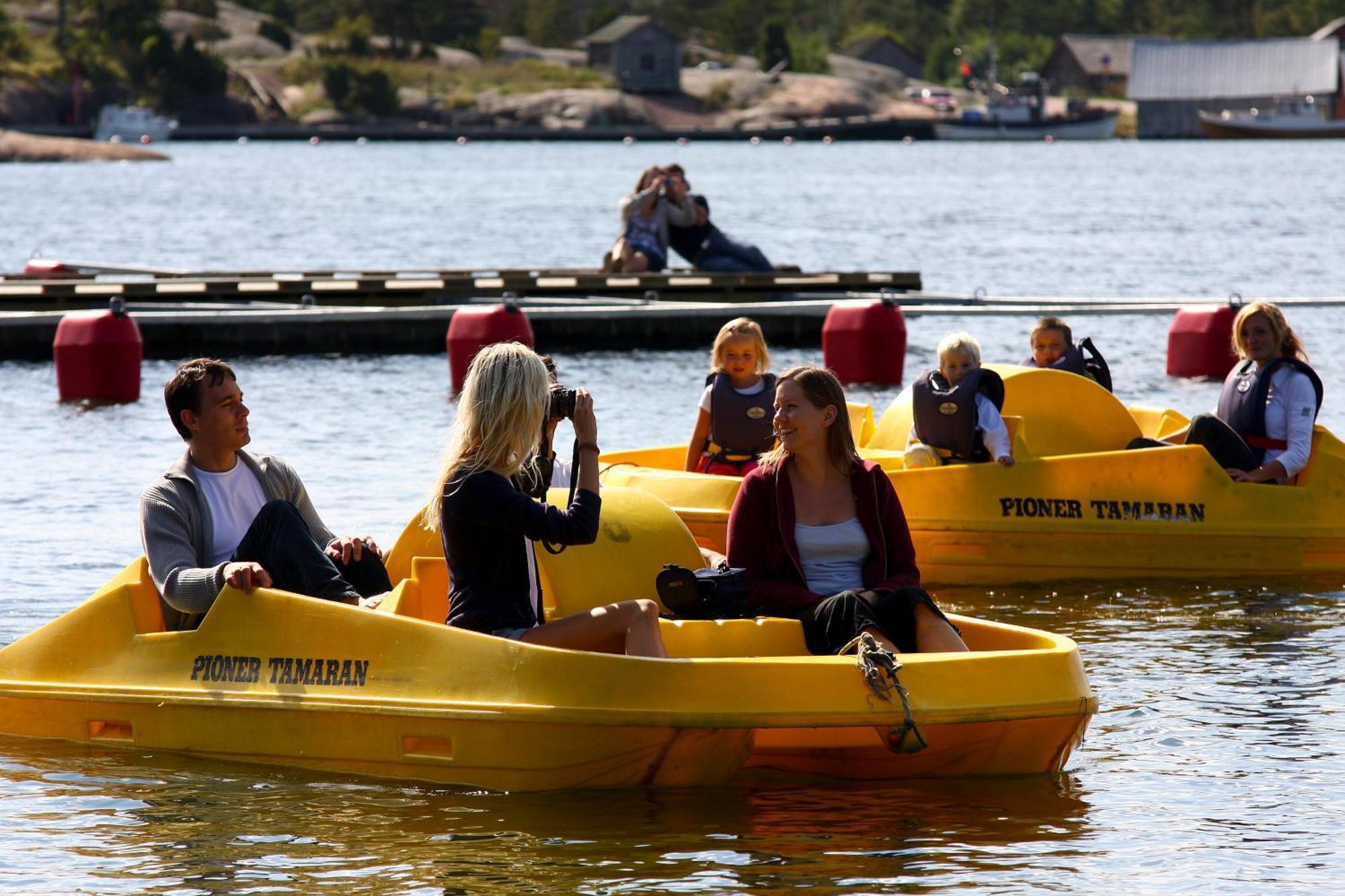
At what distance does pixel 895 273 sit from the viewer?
2398 centimetres

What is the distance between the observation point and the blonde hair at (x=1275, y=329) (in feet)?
36.2

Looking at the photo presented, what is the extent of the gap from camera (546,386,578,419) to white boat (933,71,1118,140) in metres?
125

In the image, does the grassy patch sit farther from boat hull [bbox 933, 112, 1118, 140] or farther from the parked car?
boat hull [bbox 933, 112, 1118, 140]

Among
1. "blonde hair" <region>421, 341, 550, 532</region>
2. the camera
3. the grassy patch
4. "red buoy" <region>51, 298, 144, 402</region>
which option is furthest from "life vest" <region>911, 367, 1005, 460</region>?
the grassy patch

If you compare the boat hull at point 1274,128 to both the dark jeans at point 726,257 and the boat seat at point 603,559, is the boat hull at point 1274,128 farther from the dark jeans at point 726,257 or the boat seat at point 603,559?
the boat seat at point 603,559

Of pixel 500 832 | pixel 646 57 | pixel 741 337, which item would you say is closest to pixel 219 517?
pixel 500 832

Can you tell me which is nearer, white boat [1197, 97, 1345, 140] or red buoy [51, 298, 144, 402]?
red buoy [51, 298, 144, 402]

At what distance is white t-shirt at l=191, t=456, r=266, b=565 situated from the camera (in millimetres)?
7613

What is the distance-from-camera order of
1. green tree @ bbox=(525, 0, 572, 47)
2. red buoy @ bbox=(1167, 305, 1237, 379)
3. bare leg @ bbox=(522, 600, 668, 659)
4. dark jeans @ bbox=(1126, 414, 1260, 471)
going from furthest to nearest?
1. green tree @ bbox=(525, 0, 572, 47)
2. red buoy @ bbox=(1167, 305, 1237, 379)
3. dark jeans @ bbox=(1126, 414, 1260, 471)
4. bare leg @ bbox=(522, 600, 668, 659)

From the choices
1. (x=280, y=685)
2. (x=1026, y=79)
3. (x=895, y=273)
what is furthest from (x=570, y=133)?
(x=280, y=685)

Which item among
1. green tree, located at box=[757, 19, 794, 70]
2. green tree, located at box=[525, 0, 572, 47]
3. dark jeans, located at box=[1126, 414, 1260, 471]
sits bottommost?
dark jeans, located at box=[1126, 414, 1260, 471]

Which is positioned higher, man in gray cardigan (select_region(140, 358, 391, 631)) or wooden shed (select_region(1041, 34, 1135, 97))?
wooden shed (select_region(1041, 34, 1135, 97))

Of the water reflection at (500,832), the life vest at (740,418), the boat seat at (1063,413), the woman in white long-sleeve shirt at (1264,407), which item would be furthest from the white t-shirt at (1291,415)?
the water reflection at (500,832)

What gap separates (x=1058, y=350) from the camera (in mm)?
11945
